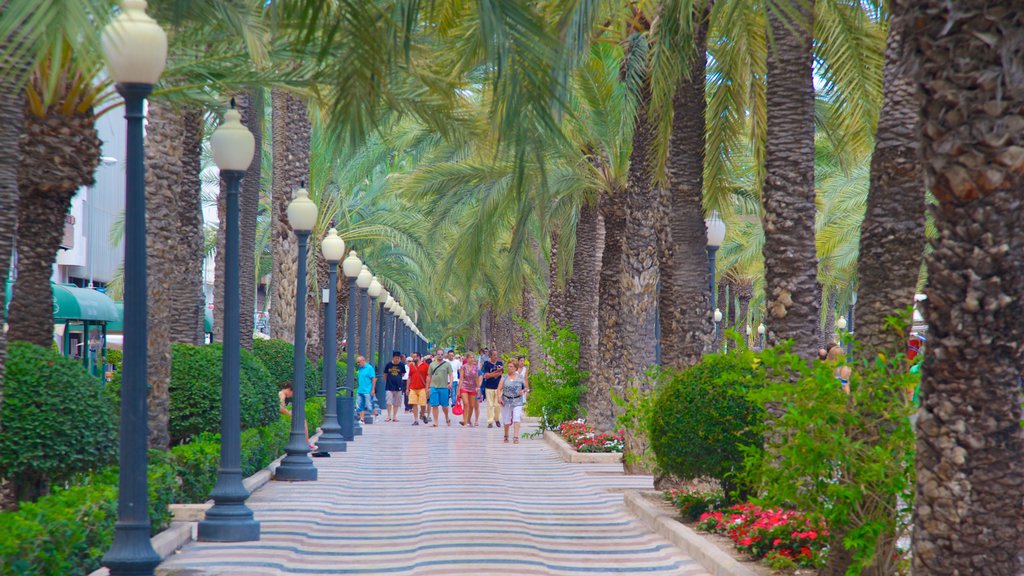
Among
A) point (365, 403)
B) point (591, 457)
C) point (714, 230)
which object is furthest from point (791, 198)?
point (365, 403)

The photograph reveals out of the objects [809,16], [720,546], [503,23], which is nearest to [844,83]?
[809,16]

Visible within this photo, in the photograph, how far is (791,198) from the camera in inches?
444

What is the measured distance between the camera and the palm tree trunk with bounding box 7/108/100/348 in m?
11.6

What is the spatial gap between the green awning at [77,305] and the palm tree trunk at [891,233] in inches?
905

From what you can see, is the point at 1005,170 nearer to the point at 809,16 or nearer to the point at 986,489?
the point at 986,489

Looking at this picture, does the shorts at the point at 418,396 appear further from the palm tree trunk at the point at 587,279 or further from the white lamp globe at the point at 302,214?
Answer: the white lamp globe at the point at 302,214

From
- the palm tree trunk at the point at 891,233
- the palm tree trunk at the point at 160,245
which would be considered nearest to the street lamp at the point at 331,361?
the palm tree trunk at the point at 160,245

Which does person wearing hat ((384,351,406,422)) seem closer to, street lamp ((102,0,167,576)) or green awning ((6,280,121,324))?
green awning ((6,280,121,324))

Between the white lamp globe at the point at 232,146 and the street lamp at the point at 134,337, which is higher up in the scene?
the white lamp globe at the point at 232,146

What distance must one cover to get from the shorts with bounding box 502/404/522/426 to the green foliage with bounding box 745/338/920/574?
1683cm

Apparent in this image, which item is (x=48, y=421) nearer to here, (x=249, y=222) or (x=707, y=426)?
(x=707, y=426)

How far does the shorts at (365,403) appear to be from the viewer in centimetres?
3131

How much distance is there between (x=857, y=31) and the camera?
13914 mm

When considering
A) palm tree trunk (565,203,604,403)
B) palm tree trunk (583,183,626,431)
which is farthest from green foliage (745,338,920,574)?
palm tree trunk (565,203,604,403)
